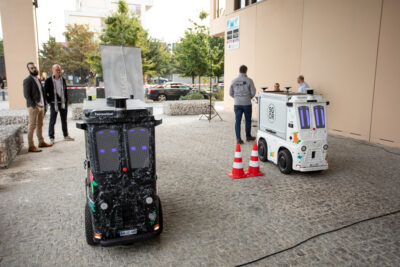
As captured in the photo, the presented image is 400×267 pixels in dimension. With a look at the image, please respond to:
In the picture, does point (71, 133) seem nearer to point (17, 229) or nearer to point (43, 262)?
point (17, 229)

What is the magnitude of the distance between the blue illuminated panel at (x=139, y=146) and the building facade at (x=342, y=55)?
746 centimetres

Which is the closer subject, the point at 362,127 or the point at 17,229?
the point at 17,229

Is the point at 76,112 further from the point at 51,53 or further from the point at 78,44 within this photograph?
the point at 51,53

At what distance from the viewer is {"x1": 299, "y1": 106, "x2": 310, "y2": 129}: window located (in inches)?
220

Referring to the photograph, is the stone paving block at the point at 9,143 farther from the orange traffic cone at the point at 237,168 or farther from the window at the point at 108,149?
the orange traffic cone at the point at 237,168

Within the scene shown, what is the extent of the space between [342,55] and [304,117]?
194 inches

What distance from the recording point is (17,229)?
12.3ft

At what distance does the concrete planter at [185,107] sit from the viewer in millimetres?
14281

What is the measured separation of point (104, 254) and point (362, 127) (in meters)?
8.24

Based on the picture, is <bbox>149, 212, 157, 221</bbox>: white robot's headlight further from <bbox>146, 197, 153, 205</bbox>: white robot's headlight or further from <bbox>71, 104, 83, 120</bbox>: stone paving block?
<bbox>71, 104, 83, 120</bbox>: stone paving block

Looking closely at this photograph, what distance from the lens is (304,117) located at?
18.4ft

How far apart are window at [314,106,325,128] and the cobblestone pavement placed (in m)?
1.00

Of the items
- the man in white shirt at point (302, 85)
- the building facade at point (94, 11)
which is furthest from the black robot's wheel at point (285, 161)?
the building facade at point (94, 11)

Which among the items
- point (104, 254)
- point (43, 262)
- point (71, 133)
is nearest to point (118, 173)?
point (104, 254)
